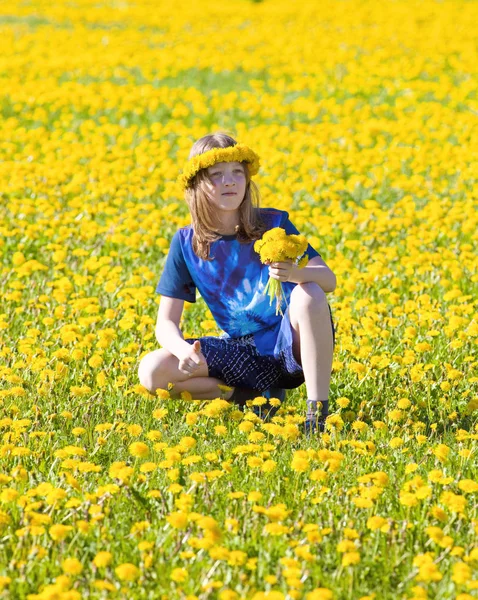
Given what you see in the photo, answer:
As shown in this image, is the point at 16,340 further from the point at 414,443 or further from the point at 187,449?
the point at 414,443

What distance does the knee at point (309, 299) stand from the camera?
12.1 feet

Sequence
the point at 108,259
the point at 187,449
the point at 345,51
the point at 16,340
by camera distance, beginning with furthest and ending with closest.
→ the point at 345,51 < the point at 108,259 < the point at 16,340 < the point at 187,449

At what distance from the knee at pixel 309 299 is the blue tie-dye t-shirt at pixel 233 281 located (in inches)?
9.6

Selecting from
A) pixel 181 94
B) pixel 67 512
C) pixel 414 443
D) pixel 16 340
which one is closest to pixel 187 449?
pixel 67 512

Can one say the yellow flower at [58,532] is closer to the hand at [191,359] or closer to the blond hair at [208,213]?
the hand at [191,359]

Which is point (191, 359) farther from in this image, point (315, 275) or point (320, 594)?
point (320, 594)

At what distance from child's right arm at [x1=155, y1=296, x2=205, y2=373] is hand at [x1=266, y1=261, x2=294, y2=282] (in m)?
0.40

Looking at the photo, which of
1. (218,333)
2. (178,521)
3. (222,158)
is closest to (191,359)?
(222,158)

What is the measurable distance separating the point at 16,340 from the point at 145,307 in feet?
2.56

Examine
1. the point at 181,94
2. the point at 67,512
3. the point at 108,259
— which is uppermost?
the point at 181,94

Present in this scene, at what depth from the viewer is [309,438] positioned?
3.59 m

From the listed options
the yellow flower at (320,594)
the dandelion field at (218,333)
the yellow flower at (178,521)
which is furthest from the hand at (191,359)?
the yellow flower at (320,594)

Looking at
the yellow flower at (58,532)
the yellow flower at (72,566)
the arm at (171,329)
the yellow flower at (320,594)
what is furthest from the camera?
the arm at (171,329)

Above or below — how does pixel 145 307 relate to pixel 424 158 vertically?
below
